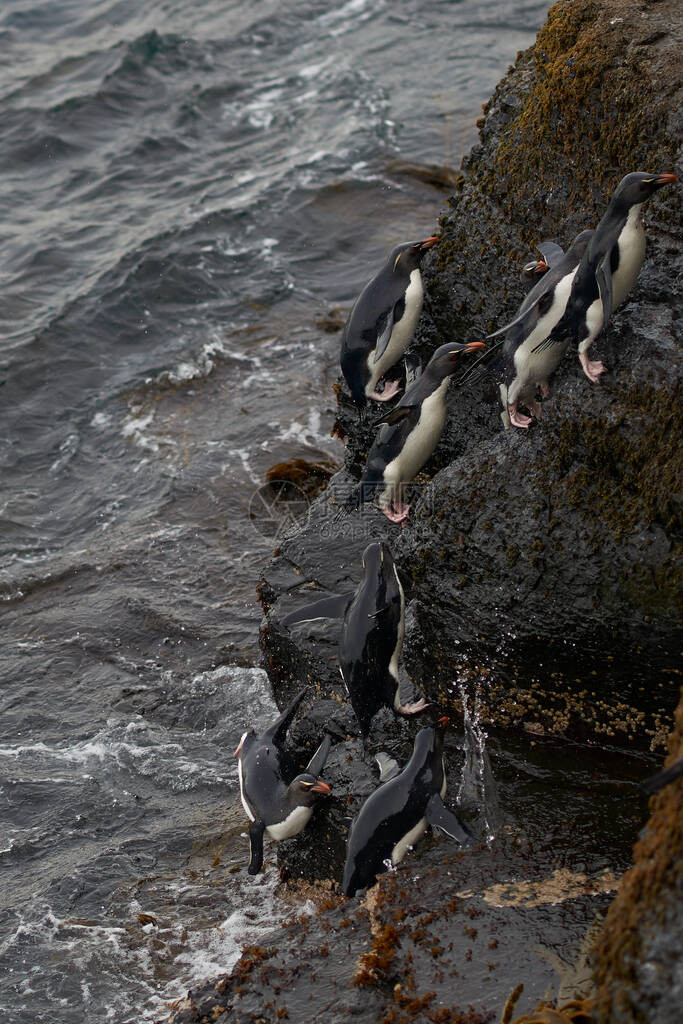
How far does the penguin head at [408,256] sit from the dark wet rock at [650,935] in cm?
367

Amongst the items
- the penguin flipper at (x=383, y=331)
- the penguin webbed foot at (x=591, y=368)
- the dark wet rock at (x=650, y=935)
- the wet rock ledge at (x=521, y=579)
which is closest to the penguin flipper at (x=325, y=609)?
the wet rock ledge at (x=521, y=579)

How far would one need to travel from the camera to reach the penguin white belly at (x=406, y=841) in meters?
4.58

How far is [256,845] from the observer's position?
5.17 metres

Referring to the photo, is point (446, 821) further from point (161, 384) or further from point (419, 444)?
point (161, 384)

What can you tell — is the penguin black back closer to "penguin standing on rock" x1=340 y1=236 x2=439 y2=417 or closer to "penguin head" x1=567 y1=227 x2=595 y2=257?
"penguin standing on rock" x1=340 y1=236 x2=439 y2=417

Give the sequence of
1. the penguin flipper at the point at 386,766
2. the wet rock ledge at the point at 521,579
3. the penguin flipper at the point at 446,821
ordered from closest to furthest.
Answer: the wet rock ledge at the point at 521,579 < the penguin flipper at the point at 446,821 < the penguin flipper at the point at 386,766

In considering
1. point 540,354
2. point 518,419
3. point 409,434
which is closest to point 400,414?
point 409,434

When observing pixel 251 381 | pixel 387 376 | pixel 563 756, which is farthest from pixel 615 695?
pixel 251 381

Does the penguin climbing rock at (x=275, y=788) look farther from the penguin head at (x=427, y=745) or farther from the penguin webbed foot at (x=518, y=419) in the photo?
the penguin webbed foot at (x=518, y=419)

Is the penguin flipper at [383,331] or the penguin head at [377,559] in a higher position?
the penguin flipper at [383,331]

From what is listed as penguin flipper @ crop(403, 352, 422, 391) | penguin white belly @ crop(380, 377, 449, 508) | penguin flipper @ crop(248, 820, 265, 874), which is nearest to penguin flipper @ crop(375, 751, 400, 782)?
penguin flipper @ crop(248, 820, 265, 874)

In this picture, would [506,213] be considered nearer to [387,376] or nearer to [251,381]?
[387,376]

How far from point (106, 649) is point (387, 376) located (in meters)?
3.12

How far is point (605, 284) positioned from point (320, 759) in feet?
8.44
